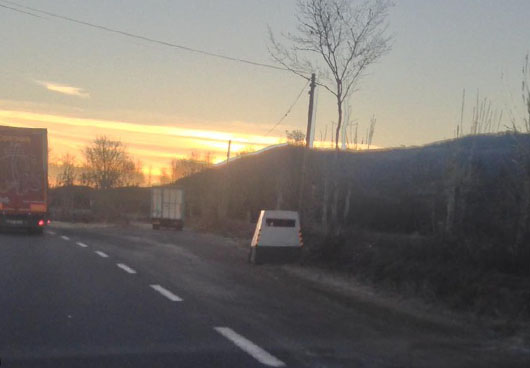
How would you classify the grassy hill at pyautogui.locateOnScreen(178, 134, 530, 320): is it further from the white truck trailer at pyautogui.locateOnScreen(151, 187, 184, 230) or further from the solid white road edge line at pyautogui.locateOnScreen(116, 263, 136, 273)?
the white truck trailer at pyautogui.locateOnScreen(151, 187, 184, 230)

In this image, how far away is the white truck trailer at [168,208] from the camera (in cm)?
4900

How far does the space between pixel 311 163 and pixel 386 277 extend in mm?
16021

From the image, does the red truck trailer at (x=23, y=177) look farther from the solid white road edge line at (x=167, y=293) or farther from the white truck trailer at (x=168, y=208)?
the white truck trailer at (x=168, y=208)

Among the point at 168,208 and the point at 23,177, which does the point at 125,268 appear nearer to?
the point at 23,177

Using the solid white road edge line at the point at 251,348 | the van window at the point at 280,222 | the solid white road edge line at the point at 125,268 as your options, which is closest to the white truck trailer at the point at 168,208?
the van window at the point at 280,222

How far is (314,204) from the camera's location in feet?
96.3

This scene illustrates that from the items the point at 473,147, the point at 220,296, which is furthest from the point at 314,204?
the point at 220,296

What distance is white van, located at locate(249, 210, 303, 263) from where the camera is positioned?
1856 centimetres

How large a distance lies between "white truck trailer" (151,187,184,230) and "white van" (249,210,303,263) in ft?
100

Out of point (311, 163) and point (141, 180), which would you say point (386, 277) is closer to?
point (311, 163)

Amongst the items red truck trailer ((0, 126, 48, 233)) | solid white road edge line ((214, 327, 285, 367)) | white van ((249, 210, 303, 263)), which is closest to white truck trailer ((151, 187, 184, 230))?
red truck trailer ((0, 126, 48, 233))

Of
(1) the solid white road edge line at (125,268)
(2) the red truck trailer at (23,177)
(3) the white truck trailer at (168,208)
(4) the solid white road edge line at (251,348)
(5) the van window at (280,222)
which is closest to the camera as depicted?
(4) the solid white road edge line at (251,348)

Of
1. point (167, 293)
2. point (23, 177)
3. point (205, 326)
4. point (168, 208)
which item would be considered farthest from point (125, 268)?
point (168, 208)

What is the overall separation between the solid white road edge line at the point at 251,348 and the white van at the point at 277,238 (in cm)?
935
